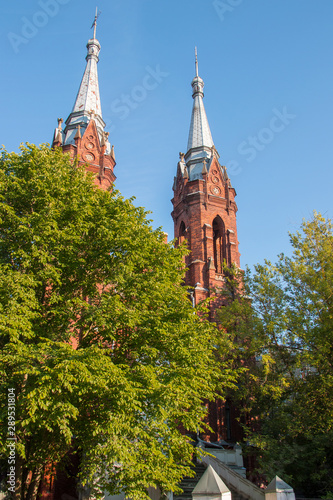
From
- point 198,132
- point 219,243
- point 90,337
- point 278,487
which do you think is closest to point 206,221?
point 219,243

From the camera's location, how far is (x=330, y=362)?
17.9m

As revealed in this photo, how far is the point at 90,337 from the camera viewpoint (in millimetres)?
12875

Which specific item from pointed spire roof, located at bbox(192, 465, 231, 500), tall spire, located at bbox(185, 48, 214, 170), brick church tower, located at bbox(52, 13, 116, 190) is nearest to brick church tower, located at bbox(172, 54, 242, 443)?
tall spire, located at bbox(185, 48, 214, 170)

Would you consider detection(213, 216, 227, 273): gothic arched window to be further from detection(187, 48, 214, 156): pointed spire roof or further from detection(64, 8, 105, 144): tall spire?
detection(64, 8, 105, 144): tall spire

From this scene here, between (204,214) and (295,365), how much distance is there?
1326 cm

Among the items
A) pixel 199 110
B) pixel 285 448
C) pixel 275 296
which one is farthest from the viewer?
pixel 199 110

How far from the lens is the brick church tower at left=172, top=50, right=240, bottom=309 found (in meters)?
27.1

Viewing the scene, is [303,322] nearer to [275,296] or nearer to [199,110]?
[275,296]

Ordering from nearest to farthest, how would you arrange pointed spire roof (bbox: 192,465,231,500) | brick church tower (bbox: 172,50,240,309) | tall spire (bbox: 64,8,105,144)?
pointed spire roof (bbox: 192,465,231,500) → brick church tower (bbox: 172,50,240,309) → tall spire (bbox: 64,8,105,144)

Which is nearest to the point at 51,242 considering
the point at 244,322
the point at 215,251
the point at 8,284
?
the point at 8,284

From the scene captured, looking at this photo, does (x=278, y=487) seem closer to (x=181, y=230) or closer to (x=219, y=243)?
(x=219, y=243)

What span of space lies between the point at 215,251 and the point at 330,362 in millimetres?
13524

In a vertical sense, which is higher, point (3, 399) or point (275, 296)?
point (275, 296)

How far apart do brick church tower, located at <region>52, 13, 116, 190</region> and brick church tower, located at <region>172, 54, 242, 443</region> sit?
5572 millimetres
